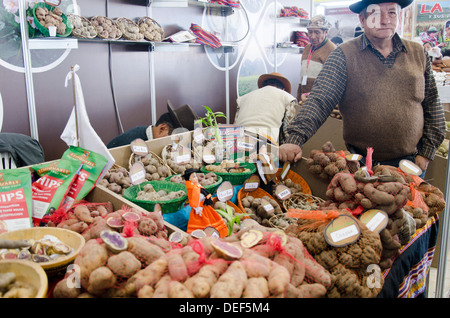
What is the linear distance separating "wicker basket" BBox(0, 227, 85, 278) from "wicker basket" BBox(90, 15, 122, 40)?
9.22ft

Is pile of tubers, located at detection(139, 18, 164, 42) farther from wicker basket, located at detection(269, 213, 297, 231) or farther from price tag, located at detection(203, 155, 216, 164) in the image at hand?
wicker basket, located at detection(269, 213, 297, 231)

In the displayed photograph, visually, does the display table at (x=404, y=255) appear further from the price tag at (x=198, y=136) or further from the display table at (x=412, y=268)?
the price tag at (x=198, y=136)

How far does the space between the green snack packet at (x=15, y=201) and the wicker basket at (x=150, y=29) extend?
2.94m

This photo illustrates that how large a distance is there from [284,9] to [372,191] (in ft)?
21.9

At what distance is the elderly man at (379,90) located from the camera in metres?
2.25

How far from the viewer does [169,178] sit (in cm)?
223

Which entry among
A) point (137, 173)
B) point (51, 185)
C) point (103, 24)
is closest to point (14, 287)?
point (51, 185)

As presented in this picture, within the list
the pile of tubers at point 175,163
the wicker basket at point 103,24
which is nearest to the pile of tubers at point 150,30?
the wicker basket at point 103,24

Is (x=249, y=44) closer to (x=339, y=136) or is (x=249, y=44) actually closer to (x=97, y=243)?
(x=339, y=136)

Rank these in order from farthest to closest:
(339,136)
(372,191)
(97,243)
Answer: (339,136), (372,191), (97,243)

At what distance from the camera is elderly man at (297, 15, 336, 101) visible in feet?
17.8

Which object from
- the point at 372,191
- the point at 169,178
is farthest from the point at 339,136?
the point at 372,191

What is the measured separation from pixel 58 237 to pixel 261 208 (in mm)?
1136

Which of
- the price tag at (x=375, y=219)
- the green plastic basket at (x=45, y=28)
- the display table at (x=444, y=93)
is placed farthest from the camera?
the green plastic basket at (x=45, y=28)
